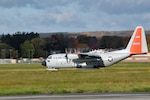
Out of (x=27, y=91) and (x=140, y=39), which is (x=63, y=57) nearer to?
(x=140, y=39)

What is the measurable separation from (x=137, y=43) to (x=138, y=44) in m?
0.27

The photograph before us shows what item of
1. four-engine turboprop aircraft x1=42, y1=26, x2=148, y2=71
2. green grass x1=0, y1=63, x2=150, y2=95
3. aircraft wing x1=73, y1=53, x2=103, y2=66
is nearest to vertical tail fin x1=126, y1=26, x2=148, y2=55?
four-engine turboprop aircraft x1=42, y1=26, x2=148, y2=71

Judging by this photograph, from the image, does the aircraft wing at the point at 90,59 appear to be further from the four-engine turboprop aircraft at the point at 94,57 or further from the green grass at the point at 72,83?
the green grass at the point at 72,83

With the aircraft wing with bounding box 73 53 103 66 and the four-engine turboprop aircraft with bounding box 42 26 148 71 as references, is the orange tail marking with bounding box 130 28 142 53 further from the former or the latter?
the aircraft wing with bounding box 73 53 103 66

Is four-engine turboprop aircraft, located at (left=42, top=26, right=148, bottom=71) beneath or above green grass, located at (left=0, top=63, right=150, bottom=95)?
above

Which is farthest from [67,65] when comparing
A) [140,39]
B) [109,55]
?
[140,39]

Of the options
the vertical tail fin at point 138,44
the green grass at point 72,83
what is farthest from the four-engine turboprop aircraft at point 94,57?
the green grass at point 72,83

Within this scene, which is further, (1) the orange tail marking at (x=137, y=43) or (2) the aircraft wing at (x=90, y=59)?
(1) the orange tail marking at (x=137, y=43)

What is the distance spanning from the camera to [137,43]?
243ft

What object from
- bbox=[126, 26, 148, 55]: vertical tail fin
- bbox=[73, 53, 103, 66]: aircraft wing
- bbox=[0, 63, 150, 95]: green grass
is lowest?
bbox=[0, 63, 150, 95]: green grass

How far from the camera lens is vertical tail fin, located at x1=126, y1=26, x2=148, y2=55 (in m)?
73.3

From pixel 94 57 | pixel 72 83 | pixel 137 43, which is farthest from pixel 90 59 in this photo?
pixel 72 83

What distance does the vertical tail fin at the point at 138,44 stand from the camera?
7331 cm

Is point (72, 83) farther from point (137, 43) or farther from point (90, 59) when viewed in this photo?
point (137, 43)
